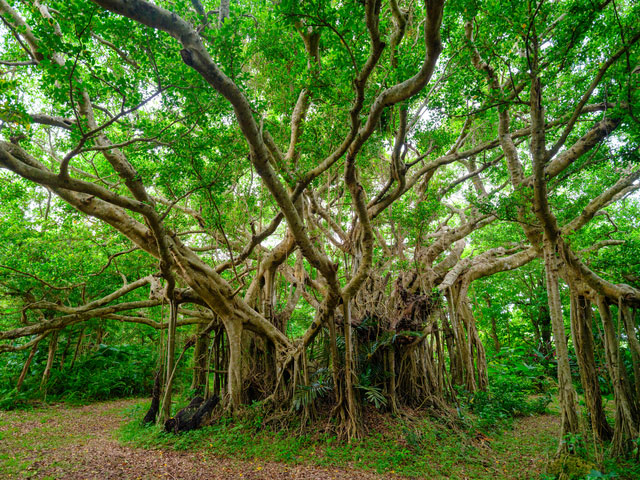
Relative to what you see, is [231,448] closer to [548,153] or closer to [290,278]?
[290,278]

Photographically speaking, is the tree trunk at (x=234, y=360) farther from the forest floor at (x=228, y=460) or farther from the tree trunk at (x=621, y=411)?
the tree trunk at (x=621, y=411)

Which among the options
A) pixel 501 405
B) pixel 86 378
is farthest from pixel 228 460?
pixel 86 378

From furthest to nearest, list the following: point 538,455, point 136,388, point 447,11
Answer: point 136,388 < point 538,455 < point 447,11

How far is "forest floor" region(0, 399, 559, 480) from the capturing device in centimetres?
417

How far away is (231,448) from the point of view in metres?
5.05

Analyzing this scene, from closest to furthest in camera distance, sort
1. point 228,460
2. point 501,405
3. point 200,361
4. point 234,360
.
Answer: point 228,460, point 234,360, point 501,405, point 200,361

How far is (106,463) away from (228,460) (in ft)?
5.03

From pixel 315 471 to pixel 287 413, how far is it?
1516 millimetres

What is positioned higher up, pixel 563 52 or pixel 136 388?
pixel 563 52

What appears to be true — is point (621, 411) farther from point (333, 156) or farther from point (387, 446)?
point (333, 156)

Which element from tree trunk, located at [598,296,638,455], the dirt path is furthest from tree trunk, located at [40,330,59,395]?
tree trunk, located at [598,296,638,455]

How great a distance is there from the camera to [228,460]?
4.72 m

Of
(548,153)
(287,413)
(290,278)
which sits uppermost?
(548,153)

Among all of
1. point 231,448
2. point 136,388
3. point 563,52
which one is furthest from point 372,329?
point 136,388
